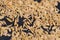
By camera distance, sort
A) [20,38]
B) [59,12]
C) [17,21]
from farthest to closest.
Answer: [59,12] → [17,21] → [20,38]

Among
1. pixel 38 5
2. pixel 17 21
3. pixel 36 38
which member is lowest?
pixel 36 38

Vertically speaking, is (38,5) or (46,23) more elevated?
(38,5)

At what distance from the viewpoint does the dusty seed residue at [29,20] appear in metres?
3.11

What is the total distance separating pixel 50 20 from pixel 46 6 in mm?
348

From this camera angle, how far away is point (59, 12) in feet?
11.5

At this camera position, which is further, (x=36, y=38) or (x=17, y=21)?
(x=17, y=21)

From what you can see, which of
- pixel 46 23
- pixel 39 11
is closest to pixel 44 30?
pixel 46 23

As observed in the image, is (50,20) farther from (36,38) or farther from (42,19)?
(36,38)

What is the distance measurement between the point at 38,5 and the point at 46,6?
15cm

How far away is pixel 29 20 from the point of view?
10.8ft

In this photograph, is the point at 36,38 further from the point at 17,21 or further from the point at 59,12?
the point at 59,12

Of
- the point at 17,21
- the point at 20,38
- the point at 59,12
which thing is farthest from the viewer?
the point at 59,12

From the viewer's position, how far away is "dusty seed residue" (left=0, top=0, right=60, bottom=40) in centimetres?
311

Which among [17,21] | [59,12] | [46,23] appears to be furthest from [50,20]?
[17,21]
